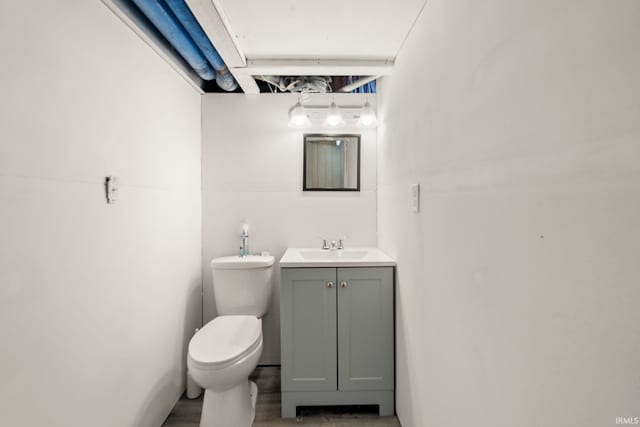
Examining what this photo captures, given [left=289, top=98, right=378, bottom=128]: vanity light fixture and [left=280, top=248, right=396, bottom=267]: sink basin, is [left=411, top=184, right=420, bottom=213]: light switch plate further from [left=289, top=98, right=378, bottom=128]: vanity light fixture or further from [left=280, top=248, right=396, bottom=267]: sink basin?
[left=289, top=98, right=378, bottom=128]: vanity light fixture

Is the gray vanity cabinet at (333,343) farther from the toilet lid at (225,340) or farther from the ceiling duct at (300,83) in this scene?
the ceiling duct at (300,83)

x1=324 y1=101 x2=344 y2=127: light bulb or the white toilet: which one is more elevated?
x1=324 y1=101 x2=344 y2=127: light bulb

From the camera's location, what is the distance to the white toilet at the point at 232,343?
1405mm

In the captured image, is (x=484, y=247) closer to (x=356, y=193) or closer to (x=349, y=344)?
(x=349, y=344)

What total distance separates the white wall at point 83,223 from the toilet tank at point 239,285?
304 mm

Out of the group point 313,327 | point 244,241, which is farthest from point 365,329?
point 244,241

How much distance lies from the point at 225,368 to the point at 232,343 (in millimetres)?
179

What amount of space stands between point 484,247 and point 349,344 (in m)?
1.14

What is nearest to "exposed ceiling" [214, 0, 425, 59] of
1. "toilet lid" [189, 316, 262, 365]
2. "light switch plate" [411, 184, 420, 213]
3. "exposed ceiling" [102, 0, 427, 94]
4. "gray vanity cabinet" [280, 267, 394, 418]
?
"exposed ceiling" [102, 0, 427, 94]

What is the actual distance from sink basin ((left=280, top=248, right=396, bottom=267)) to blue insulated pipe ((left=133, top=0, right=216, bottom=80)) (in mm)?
1293

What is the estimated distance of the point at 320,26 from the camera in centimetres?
142

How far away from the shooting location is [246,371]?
1.50 m

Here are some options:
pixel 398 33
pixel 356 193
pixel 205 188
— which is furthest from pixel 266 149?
pixel 398 33

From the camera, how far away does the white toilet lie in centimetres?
141
